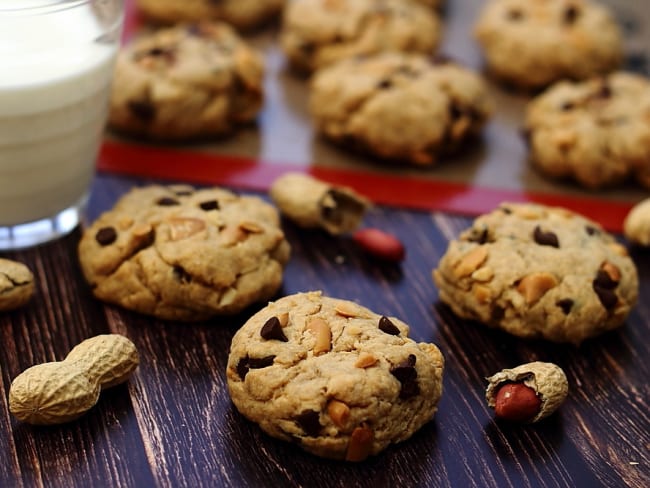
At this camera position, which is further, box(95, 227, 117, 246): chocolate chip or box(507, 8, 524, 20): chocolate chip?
box(507, 8, 524, 20): chocolate chip

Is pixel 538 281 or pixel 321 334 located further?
pixel 538 281

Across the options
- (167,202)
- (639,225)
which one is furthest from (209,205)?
(639,225)

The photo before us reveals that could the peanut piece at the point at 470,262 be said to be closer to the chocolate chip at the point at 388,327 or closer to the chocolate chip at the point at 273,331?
the chocolate chip at the point at 388,327

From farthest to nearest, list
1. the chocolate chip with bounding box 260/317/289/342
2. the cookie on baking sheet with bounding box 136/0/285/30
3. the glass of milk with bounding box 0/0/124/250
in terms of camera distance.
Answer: the cookie on baking sheet with bounding box 136/0/285/30, the glass of milk with bounding box 0/0/124/250, the chocolate chip with bounding box 260/317/289/342

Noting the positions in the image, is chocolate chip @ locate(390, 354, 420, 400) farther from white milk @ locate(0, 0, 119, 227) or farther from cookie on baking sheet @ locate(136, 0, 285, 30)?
cookie on baking sheet @ locate(136, 0, 285, 30)

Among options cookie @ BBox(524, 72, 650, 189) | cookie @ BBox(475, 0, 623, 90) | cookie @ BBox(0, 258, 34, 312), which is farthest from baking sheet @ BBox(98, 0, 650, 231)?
cookie @ BBox(0, 258, 34, 312)

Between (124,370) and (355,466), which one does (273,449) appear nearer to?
(355,466)

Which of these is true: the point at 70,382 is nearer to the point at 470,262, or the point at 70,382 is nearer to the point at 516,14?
the point at 470,262
